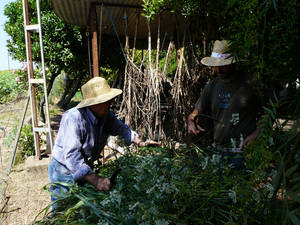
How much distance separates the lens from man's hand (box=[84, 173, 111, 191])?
4.89 ft

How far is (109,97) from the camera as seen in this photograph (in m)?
2.24

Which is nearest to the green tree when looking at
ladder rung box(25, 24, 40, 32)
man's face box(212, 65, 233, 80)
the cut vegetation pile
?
ladder rung box(25, 24, 40, 32)

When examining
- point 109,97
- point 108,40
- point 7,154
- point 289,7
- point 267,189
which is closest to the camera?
point 289,7

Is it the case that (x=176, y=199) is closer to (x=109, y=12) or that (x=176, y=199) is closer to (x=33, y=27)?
(x=109, y=12)

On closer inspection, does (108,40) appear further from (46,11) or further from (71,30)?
(46,11)

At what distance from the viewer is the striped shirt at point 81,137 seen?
2053 mm

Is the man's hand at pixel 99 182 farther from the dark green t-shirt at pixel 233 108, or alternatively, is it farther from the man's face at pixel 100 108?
the dark green t-shirt at pixel 233 108

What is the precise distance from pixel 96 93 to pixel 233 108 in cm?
137

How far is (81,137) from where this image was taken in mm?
2260

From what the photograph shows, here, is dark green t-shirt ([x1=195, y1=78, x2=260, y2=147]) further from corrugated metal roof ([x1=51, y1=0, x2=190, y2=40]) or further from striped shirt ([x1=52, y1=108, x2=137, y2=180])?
corrugated metal roof ([x1=51, y1=0, x2=190, y2=40])

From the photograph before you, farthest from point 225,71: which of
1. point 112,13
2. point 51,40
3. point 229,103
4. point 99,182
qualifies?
point 51,40

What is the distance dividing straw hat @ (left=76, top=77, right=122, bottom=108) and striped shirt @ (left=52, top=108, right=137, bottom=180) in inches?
4.3

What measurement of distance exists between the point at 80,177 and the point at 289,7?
1.60 m

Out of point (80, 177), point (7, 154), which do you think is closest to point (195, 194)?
point (80, 177)
